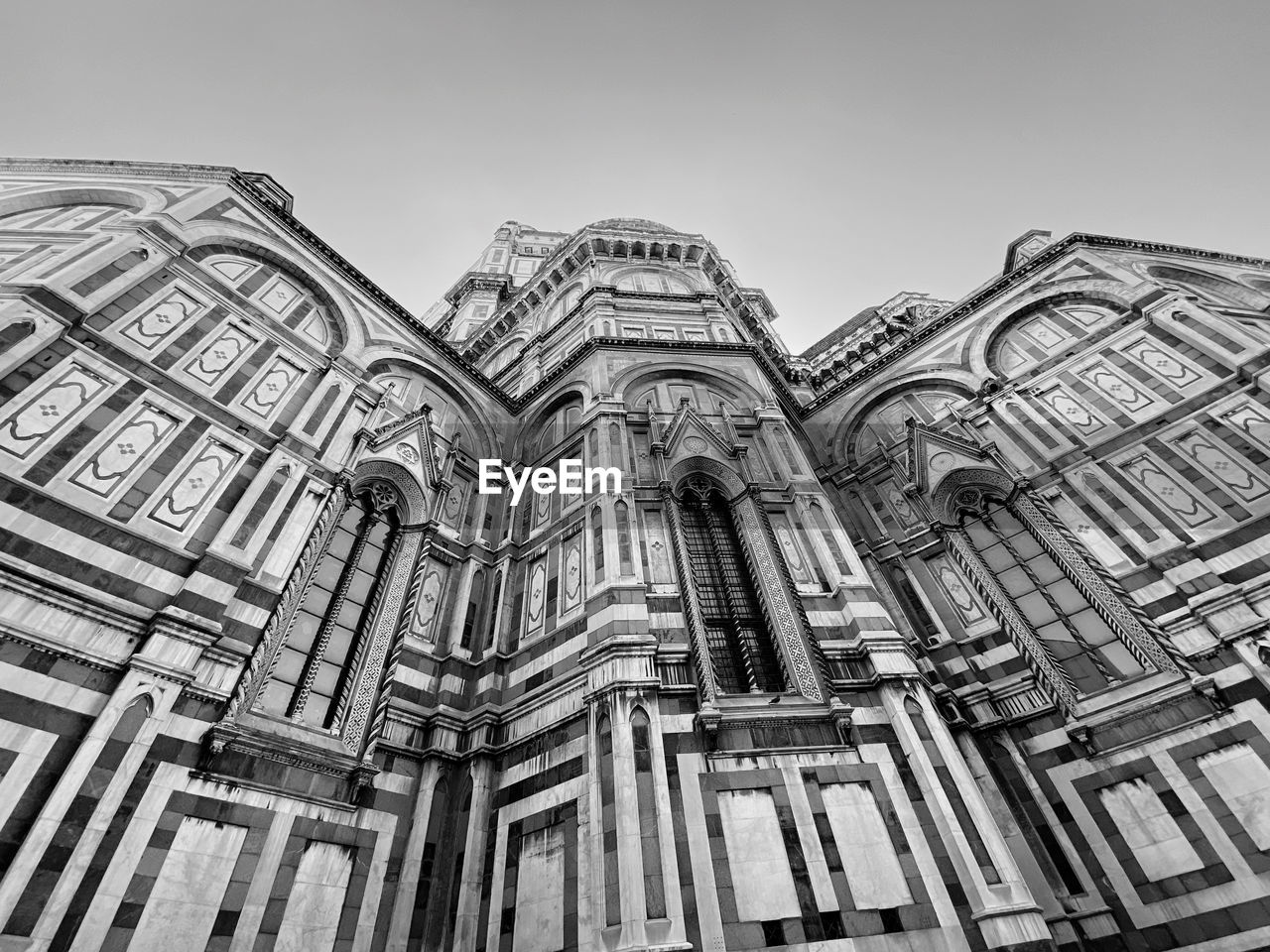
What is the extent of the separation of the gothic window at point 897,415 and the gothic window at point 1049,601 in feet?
11.5

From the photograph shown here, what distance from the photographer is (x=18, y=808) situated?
6355 mm

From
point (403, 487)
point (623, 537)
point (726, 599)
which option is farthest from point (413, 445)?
point (726, 599)

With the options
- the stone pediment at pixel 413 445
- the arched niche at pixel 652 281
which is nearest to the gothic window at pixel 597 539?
the stone pediment at pixel 413 445

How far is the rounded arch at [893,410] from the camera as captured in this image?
666 inches

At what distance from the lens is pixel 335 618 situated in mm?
10758

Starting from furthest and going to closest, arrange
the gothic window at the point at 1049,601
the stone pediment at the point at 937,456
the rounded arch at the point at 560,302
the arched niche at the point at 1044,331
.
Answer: the rounded arch at the point at 560,302 < the arched niche at the point at 1044,331 < the stone pediment at the point at 937,456 < the gothic window at the point at 1049,601

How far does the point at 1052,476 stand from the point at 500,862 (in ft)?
42.7

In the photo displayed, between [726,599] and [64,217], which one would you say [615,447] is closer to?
[726,599]

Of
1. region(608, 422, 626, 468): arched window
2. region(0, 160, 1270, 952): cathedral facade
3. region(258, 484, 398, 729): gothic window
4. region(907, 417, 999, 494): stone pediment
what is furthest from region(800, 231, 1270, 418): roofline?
region(258, 484, 398, 729): gothic window

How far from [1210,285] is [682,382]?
13334 millimetres

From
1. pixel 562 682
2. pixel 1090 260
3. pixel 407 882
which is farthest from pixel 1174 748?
pixel 1090 260

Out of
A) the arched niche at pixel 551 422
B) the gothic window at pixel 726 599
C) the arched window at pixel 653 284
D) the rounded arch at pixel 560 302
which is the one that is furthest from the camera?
the rounded arch at pixel 560 302

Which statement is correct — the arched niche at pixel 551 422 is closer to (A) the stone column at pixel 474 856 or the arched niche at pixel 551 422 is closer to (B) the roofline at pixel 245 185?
(B) the roofline at pixel 245 185

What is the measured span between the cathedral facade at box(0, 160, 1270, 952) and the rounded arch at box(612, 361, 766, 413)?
106 millimetres
